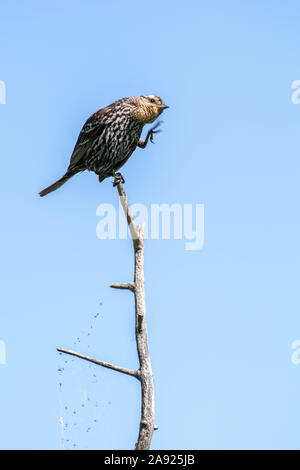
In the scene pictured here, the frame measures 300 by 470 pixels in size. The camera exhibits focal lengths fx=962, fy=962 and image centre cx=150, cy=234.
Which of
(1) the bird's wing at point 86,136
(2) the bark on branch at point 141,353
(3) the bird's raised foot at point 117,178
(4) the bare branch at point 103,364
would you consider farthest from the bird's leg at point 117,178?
(4) the bare branch at point 103,364

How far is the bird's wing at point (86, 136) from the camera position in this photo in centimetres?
1438

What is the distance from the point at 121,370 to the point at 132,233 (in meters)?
1.65

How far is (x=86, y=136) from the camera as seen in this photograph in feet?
47.6

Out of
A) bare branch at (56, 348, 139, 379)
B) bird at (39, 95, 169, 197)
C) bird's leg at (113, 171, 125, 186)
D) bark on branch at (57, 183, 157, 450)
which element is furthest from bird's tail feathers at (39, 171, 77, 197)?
bare branch at (56, 348, 139, 379)

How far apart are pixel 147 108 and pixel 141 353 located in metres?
5.28

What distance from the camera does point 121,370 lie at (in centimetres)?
1019

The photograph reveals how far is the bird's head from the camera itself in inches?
568

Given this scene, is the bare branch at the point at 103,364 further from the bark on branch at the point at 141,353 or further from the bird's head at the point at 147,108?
the bird's head at the point at 147,108

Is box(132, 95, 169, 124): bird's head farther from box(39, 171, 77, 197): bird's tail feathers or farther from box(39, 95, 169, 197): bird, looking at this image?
box(39, 171, 77, 197): bird's tail feathers

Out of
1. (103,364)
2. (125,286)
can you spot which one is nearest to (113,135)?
(125,286)

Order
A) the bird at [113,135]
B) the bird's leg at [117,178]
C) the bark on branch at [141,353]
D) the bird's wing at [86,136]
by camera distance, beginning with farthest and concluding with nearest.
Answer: the bird's wing at [86,136] → the bird at [113,135] → the bird's leg at [117,178] → the bark on branch at [141,353]

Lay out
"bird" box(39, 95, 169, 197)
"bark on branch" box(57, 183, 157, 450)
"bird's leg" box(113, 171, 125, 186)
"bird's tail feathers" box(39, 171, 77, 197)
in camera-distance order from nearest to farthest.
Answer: "bark on branch" box(57, 183, 157, 450), "bird's leg" box(113, 171, 125, 186), "bird" box(39, 95, 169, 197), "bird's tail feathers" box(39, 171, 77, 197)
